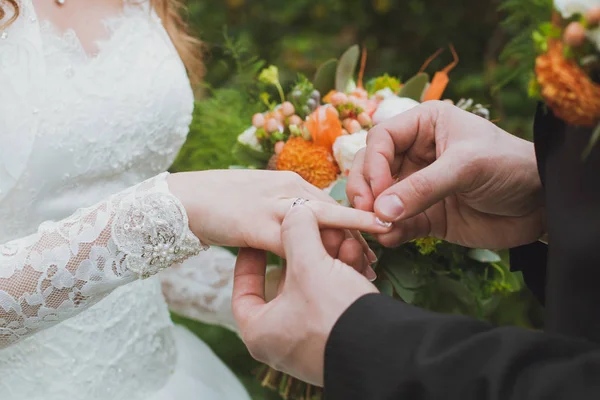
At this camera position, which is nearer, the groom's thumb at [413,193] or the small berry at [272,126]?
the groom's thumb at [413,193]

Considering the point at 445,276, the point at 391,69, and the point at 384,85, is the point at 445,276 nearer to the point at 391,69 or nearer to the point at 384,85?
the point at 384,85

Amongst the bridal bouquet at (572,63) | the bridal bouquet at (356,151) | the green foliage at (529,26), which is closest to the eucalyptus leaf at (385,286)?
the bridal bouquet at (356,151)

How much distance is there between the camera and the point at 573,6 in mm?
643

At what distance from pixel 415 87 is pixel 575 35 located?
728 mm

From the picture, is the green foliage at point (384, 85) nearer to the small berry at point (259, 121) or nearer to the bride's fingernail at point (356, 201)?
the small berry at point (259, 121)

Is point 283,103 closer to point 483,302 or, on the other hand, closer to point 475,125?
point 475,125

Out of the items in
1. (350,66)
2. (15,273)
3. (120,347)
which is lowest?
(120,347)

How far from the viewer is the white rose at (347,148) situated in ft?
3.94

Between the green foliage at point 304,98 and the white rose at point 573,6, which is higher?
the white rose at point 573,6

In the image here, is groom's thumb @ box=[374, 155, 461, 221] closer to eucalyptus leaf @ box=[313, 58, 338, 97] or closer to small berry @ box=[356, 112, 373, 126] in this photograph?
small berry @ box=[356, 112, 373, 126]

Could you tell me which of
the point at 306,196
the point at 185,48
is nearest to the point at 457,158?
the point at 306,196

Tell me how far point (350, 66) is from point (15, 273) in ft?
2.47

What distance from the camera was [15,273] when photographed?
104 centimetres

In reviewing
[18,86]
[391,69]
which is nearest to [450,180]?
[18,86]
